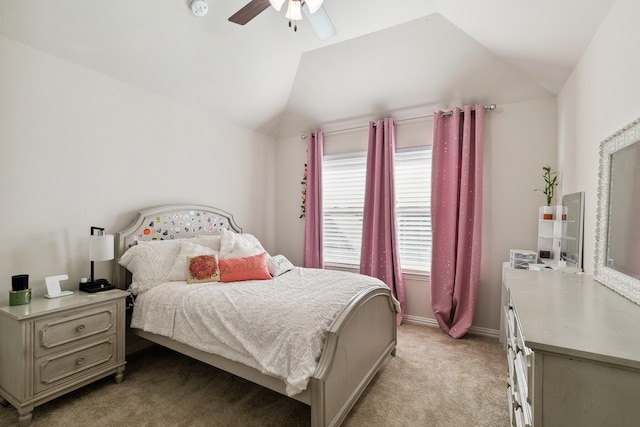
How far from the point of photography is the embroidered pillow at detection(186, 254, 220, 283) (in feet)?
8.19

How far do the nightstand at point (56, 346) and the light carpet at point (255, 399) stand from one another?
0.51ft

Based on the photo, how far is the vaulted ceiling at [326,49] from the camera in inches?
80.0

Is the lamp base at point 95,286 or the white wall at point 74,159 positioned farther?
the lamp base at point 95,286

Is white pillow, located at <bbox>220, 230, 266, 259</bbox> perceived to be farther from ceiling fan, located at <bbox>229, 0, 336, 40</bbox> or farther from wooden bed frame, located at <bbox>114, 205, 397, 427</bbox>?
ceiling fan, located at <bbox>229, 0, 336, 40</bbox>

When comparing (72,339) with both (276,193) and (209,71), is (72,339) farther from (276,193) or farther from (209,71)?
(276,193)

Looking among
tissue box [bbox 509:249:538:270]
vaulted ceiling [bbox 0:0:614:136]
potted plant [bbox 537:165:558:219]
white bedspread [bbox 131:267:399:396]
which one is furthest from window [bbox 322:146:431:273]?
white bedspread [bbox 131:267:399:396]

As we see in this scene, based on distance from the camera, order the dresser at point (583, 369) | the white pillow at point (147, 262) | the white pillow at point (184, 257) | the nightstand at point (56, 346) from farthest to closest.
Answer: the white pillow at point (184, 257)
the white pillow at point (147, 262)
the nightstand at point (56, 346)
the dresser at point (583, 369)

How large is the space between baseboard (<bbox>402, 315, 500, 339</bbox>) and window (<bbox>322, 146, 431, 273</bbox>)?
1.86 feet

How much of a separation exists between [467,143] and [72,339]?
12.5 feet

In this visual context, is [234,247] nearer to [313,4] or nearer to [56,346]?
[56,346]

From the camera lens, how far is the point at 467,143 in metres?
3.11

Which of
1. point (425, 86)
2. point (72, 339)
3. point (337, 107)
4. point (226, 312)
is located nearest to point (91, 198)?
point (72, 339)

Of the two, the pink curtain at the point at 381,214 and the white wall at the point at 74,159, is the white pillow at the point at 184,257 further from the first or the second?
the pink curtain at the point at 381,214

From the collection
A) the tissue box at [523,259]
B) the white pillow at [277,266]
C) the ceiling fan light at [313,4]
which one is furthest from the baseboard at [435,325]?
the ceiling fan light at [313,4]
